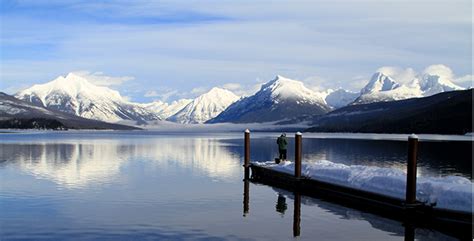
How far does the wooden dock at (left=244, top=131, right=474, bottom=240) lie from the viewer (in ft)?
74.9

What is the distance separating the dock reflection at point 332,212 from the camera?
2416cm

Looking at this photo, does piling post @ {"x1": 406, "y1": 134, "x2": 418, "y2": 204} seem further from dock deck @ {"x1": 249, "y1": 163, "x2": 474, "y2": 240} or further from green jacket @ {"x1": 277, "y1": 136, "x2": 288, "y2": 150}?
green jacket @ {"x1": 277, "y1": 136, "x2": 288, "y2": 150}

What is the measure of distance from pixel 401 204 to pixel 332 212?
3.73 metres

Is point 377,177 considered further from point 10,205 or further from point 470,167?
point 470,167

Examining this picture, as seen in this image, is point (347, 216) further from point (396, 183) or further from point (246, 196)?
point (246, 196)

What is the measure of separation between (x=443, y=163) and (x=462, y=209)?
36387 mm

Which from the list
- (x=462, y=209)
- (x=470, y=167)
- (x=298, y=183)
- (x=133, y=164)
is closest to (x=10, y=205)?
(x=298, y=183)

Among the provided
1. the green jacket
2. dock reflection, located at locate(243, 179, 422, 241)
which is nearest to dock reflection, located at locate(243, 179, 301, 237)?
dock reflection, located at locate(243, 179, 422, 241)


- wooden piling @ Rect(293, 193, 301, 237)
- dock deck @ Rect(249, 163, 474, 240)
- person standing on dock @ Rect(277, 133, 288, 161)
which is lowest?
wooden piling @ Rect(293, 193, 301, 237)

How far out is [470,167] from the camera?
5222 cm

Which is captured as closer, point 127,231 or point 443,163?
point 127,231

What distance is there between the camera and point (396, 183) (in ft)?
92.9

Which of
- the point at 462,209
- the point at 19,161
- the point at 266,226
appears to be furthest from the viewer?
the point at 19,161

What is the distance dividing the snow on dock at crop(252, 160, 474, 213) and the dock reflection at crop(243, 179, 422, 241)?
4.37ft
